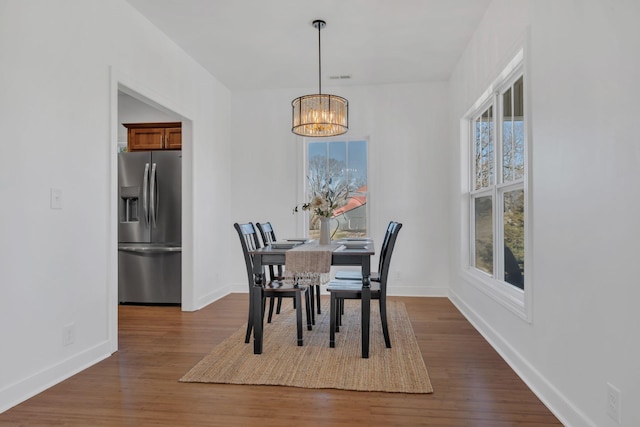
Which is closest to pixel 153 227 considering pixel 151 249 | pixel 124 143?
pixel 151 249

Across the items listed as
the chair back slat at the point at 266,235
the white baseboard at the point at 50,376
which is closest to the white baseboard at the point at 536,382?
the chair back slat at the point at 266,235

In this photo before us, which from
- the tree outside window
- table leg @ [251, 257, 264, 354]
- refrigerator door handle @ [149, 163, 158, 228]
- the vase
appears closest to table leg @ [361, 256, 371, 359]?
the vase

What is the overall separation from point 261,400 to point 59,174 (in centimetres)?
188

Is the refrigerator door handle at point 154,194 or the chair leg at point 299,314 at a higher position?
the refrigerator door handle at point 154,194

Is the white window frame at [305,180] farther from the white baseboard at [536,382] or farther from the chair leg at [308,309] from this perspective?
the white baseboard at [536,382]

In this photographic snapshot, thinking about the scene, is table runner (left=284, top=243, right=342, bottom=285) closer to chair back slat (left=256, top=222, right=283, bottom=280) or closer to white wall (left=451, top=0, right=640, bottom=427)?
chair back slat (left=256, top=222, right=283, bottom=280)

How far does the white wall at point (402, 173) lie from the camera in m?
5.41

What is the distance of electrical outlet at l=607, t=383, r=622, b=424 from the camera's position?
1661 mm

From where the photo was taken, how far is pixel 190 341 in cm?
348

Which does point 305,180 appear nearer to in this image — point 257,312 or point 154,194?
point 154,194

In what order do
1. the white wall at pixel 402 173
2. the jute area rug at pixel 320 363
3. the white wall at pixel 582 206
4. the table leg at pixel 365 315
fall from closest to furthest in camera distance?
1. the white wall at pixel 582 206
2. the jute area rug at pixel 320 363
3. the table leg at pixel 365 315
4. the white wall at pixel 402 173

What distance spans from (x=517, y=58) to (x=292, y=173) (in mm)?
3315

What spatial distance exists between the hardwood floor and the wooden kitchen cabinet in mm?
2759

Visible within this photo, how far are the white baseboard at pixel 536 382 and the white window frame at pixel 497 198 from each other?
0.95 ft
